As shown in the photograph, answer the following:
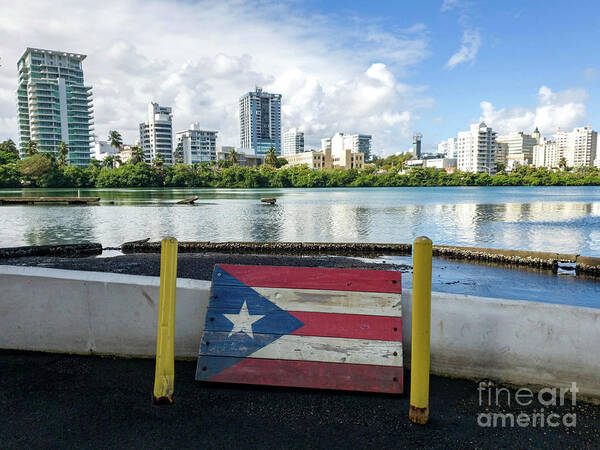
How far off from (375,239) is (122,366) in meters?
25.1

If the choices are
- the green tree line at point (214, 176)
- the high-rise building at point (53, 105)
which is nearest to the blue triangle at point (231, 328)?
the green tree line at point (214, 176)

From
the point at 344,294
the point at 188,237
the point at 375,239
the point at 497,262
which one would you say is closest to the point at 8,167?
the point at 188,237

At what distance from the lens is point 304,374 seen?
3.81 m

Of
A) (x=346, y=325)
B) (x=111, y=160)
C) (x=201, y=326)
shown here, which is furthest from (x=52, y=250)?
(x=111, y=160)

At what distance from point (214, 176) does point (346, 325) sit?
5759 inches

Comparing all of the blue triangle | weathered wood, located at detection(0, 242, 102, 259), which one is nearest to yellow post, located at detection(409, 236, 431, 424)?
the blue triangle

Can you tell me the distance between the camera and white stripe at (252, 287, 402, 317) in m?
3.94

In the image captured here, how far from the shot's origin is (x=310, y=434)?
331cm

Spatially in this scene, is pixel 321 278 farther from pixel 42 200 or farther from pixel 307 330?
pixel 42 200

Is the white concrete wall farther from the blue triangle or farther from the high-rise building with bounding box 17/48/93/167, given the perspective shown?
the high-rise building with bounding box 17/48/93/167

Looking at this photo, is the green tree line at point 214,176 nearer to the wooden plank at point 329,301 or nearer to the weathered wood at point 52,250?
the weathered wood at point 52,250

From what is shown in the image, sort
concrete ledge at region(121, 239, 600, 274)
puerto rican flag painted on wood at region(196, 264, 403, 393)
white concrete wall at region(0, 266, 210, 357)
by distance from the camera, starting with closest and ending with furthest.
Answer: puerto rican flag painted on wood at region(196, 264, 403, 393) < white concrete wall at region(0, 266, 210, 357) < concrete ledge at region(121, 239, 600, 274)

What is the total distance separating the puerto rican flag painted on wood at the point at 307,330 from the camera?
3787mm

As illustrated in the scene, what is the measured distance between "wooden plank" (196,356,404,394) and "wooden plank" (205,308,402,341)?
0.26 metres
